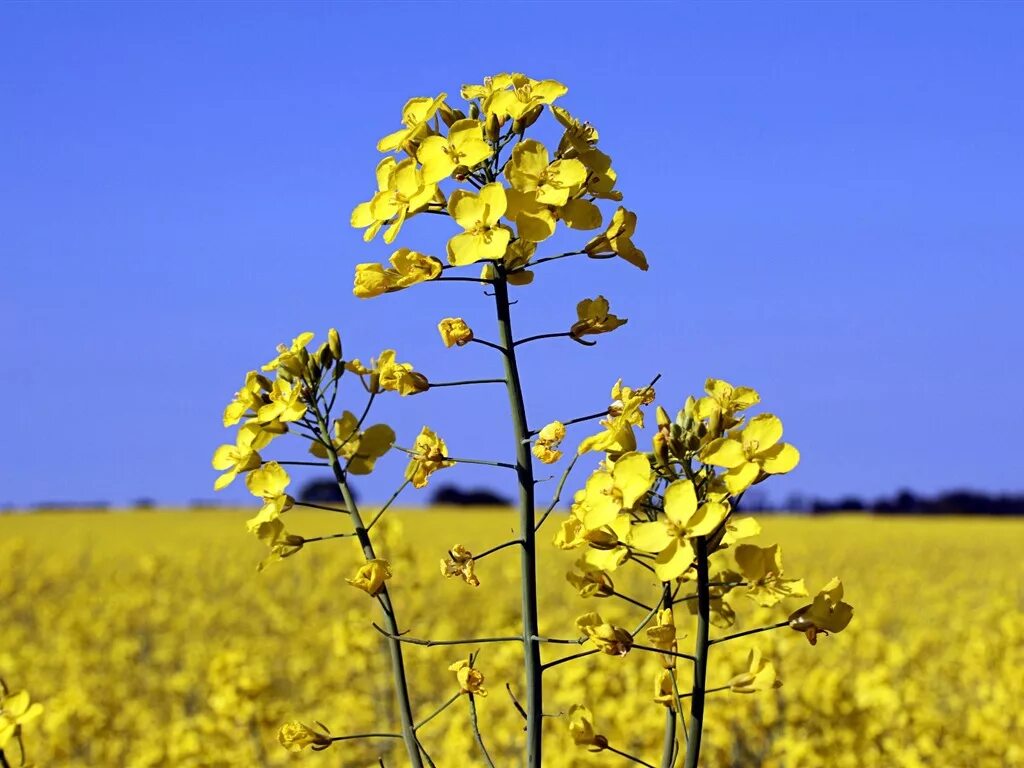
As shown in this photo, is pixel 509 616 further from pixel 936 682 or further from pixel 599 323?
pixel 936 682

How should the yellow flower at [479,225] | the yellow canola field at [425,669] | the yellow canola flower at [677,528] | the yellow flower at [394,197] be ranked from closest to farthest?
the yellow canola flower at [677,528]
the yellow flower at [479,225]
the yellow flower at [394,197]
the yellow canola field at [425,669]

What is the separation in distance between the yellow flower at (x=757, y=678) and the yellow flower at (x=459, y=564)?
0.49m

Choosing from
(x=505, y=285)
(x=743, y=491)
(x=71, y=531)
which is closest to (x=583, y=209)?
(x=505, y=285)

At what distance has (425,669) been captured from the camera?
8.32m

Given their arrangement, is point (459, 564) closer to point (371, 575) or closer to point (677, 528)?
point (371, 575)

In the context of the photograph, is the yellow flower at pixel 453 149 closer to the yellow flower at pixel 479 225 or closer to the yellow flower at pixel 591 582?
the yellow flower at pixel 479 225

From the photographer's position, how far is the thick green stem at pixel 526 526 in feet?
6.46

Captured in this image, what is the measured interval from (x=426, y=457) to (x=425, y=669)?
648 cm

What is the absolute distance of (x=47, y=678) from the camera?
8898 mm

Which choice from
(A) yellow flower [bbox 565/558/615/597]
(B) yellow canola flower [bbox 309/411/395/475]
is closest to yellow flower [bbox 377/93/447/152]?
(B) yellow canola flower [bbox 309/411/395/475]

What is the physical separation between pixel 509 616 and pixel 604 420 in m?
3.79

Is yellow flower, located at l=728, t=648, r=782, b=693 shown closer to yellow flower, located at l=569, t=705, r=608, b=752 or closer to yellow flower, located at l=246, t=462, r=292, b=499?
yellow flower, located at l=569, t=705, r=608, b=752

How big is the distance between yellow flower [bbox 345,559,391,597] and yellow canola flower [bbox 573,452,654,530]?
1.37 ft

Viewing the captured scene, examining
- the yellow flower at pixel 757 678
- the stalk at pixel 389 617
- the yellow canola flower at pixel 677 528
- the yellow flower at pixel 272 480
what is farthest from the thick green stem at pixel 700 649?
the yellow flower at pixel 272 480
